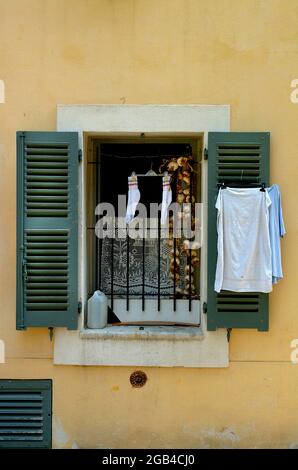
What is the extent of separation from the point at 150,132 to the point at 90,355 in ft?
7.09

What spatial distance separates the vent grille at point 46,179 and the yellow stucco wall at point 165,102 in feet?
0.84

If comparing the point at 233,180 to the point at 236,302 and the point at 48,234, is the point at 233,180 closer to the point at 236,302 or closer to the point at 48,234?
the point at 236,302

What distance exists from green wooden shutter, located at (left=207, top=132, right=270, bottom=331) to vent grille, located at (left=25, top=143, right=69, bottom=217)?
1330 millimetres

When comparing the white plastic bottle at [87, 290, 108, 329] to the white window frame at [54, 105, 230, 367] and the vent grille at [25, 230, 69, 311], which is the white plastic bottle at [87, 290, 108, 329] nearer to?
the white window frame at [54, 105, 230, 367]

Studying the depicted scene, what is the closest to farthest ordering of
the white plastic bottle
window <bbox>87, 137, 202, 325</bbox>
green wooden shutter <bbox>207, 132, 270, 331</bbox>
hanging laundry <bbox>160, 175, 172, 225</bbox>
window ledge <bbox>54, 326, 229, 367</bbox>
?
green wooden shutter <bbox>207, 132, 270, 331</bbox>
window ledge <bbox>54, 326, 229, 367</bbox>
the white plastic bottle
hanging laundry <bbox>160, 175, 172, 225</bbox>
window <bbox>87, 137, 202, 325</bbox>

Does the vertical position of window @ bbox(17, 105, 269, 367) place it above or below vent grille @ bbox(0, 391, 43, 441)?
above

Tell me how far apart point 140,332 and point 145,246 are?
0.90 metres

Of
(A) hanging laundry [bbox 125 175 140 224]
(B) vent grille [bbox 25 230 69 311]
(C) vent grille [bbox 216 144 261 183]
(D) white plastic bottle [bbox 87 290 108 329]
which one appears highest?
(C) vent grille [bbox 216 144 261 183]

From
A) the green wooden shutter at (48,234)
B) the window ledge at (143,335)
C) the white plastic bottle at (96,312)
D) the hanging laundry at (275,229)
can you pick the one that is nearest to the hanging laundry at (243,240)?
the hanging laundry at (275,229)

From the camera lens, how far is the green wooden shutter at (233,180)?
3.77 m

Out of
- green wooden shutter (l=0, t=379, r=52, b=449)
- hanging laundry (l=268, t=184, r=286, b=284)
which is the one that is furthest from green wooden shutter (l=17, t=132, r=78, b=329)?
hanging laundry (l=268, t=184, r=286, b=284)

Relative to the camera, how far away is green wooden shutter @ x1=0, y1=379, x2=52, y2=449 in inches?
156

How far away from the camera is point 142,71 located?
153 inches
